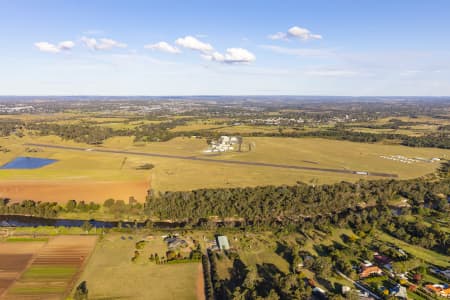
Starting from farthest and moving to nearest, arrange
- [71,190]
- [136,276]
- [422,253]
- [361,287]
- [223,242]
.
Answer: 1. [71,190]
2. [223,242]
3. [422,253]
4. [136,276]
5. [361,287]

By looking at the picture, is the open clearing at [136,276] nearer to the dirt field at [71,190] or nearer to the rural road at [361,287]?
the rural road at [361,287]

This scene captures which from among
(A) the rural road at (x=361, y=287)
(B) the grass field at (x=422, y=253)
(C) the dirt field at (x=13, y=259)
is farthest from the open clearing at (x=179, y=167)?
(A) the rural road at (x=361, y=287)

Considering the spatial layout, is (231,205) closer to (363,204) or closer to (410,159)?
(363,204)

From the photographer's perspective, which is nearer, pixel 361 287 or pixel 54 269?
pixel 361 287

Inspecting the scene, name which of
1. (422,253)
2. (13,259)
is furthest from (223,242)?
(422,253)

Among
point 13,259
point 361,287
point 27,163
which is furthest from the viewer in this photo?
point 27,163

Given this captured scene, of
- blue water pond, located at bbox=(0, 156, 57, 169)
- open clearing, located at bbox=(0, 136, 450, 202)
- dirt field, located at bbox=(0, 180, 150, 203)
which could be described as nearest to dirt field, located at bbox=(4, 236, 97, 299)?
dirt field, located at bbox=(0, 180, 150, 203)

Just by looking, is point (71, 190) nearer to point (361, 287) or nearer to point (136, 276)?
point (136, 276)
